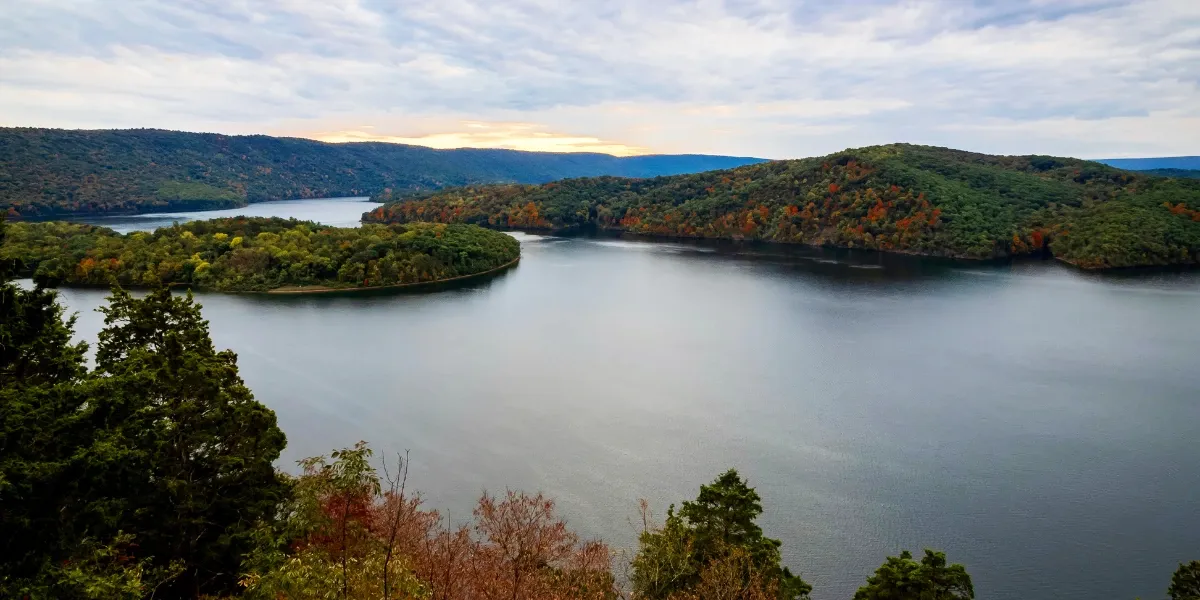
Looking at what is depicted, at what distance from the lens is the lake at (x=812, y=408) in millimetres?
17203

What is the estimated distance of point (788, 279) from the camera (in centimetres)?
5616

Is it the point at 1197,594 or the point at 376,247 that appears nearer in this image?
the point at 1197,594

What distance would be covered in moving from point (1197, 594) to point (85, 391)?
16307 millimetres

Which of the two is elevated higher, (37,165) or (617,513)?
(37,165)

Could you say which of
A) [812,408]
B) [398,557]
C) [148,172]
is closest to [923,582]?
[398,557]

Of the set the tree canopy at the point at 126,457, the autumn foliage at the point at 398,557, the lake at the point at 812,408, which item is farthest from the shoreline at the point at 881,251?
the tree canopy at the point at 126,457

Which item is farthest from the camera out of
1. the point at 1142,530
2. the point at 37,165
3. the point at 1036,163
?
the point at 37,165

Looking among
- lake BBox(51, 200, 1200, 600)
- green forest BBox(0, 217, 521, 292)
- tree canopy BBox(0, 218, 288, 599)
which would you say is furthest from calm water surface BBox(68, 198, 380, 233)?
tree canopy BBox(0, 218, 288, 599)

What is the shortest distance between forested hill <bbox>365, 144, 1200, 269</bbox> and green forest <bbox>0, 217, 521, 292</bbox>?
4378 cm

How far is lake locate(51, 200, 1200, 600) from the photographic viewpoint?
56.4ft

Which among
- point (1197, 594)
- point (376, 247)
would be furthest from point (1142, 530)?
point (376, 247)

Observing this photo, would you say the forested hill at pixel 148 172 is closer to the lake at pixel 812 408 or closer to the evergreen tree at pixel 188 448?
the lake at pixel 812 408

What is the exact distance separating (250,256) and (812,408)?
139 ft

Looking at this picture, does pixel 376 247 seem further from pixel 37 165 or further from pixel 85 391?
pixel 37 165
